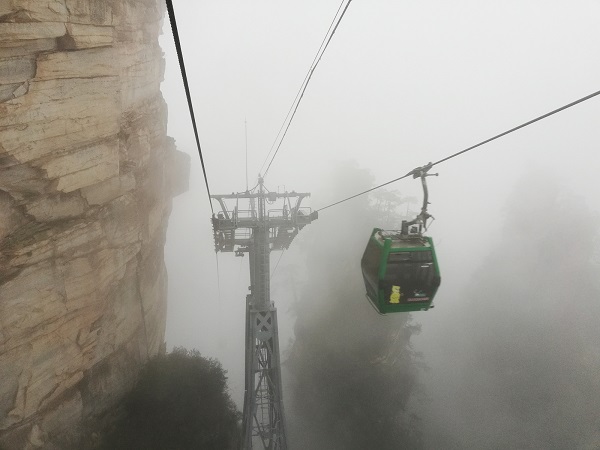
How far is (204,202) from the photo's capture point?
6756 cm

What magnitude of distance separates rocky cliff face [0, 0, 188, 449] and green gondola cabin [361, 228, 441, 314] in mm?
7748

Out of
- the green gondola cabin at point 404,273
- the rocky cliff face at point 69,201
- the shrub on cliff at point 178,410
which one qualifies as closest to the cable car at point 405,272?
the green gondola cabin at point 404,273

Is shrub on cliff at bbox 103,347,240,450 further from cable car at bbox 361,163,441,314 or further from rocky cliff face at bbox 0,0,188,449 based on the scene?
cable car at bbox 361,163,441,314

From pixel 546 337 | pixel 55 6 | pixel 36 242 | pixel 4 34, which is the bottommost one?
pixel 546 337

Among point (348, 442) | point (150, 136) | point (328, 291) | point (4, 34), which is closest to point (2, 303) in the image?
point (4, 34)

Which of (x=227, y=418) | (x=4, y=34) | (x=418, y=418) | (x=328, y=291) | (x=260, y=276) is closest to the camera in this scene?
(x=4, y=34)

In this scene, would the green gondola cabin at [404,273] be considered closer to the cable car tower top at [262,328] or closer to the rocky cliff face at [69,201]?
the cable car tower top at [262,328]

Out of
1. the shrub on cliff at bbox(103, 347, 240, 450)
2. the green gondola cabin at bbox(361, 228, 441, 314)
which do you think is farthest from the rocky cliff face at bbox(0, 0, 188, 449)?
the green gondola cabin at bbox(361, 228, 441, 314)

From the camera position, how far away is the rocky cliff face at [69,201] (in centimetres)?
672

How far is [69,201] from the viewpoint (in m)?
8.14

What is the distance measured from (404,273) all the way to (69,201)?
8.43m

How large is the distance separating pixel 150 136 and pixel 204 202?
58535mm

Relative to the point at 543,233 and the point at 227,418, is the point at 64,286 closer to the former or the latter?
the point at 227,418

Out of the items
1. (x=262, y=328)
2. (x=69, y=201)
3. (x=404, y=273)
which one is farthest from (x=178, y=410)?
(x=404, y=273)
